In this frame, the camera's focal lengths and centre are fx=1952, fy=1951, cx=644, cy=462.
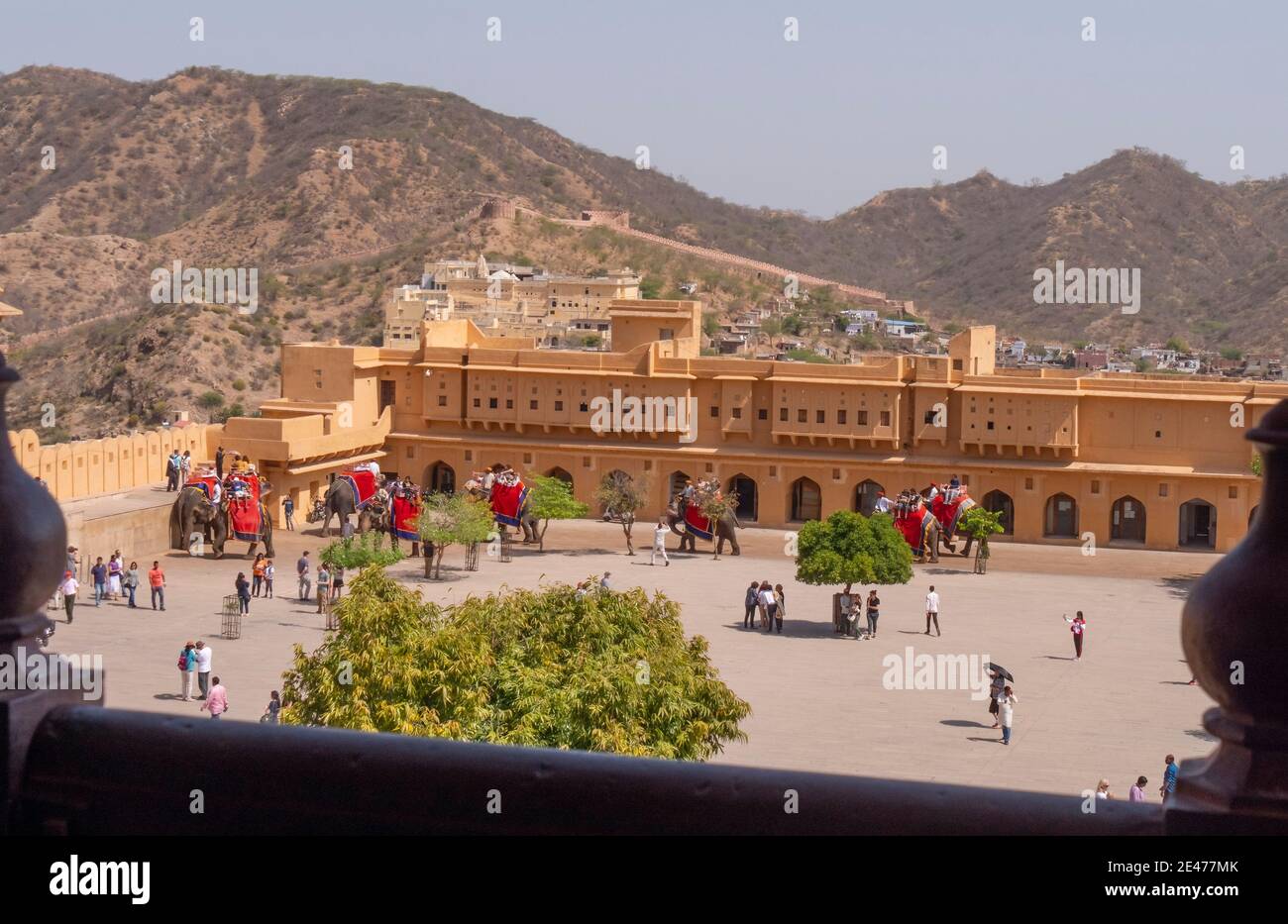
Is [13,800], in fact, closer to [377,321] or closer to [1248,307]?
[377,321]

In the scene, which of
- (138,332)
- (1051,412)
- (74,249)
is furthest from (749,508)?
(74,249)

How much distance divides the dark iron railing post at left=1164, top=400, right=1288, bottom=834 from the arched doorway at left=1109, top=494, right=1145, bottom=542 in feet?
131

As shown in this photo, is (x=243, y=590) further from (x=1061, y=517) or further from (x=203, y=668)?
(x=1061, y=517)

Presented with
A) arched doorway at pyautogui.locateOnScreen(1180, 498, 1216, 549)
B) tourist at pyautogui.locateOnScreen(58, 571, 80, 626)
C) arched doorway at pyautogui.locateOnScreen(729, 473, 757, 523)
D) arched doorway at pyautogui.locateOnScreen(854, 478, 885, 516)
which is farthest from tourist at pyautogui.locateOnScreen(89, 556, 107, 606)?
arched doorway at pyautogui.locateOnScreen(1180, 498, 1216, 549)

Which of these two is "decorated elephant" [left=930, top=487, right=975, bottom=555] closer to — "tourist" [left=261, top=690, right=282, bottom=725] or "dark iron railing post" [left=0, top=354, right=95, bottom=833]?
"tourist" [left=261, top=690, right=282, bottom=725]

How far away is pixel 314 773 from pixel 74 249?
10040cm

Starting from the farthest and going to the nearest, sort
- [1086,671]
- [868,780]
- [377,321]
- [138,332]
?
Answer: [377,321] < [138,332] < [1086,671] < [868,780]

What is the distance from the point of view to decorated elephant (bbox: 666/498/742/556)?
3919 centimetres

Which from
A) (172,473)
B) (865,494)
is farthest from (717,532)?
(172,473)

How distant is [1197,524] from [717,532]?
11218 mm

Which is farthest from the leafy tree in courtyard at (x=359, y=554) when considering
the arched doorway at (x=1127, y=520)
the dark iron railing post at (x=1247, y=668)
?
the dark iron railing post at (x=1247, y=668)

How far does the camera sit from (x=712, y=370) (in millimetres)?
44844

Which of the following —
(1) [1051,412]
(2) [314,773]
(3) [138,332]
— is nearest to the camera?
(2) [314,773]

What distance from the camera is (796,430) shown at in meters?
44.1
